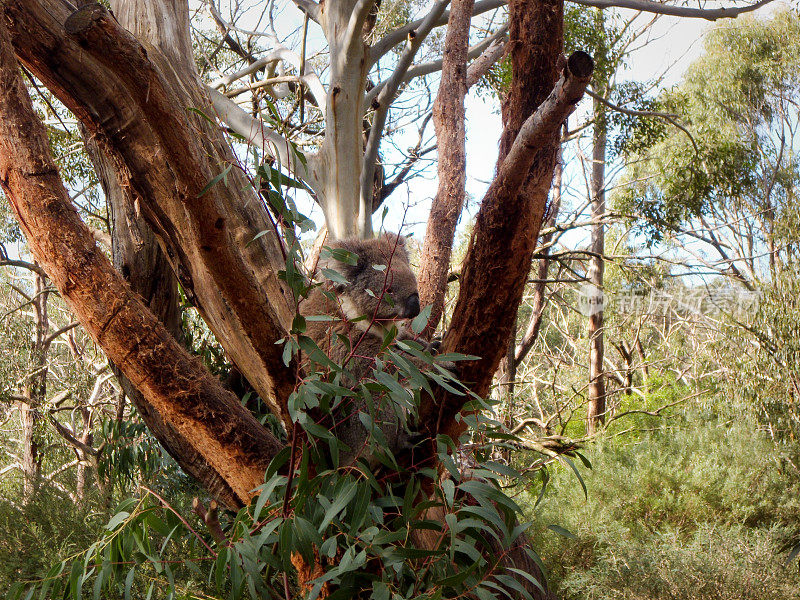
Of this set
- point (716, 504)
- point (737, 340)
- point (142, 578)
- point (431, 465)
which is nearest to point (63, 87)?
point (431, 465)

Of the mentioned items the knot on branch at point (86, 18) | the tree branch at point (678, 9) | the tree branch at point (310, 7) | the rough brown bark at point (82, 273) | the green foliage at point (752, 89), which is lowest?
the rough brown bark at point (82, 273)

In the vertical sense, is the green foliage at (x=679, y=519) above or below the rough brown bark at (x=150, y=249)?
below

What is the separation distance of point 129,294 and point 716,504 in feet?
18.2

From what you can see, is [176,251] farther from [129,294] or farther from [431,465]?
[431,465]

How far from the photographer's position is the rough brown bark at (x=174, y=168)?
133cm

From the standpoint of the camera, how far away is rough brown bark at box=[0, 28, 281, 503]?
1.51 m

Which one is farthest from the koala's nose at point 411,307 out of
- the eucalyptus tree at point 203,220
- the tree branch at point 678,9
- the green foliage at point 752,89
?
the green foliage at point 752,89

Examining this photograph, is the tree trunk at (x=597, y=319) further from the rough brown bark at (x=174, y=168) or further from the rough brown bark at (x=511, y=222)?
the rough brown bark at (x=174, y=168)

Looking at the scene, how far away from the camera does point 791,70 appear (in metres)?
13.6

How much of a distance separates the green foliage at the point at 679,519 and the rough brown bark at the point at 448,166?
234 cm

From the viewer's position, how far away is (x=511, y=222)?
154 cm

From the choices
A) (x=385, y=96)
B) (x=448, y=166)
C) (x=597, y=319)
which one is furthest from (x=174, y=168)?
(x=597, y=319)

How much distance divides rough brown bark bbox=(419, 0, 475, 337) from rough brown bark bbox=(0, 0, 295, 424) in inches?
41.2

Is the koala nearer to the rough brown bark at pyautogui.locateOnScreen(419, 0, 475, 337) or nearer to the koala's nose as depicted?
the koala's nose
